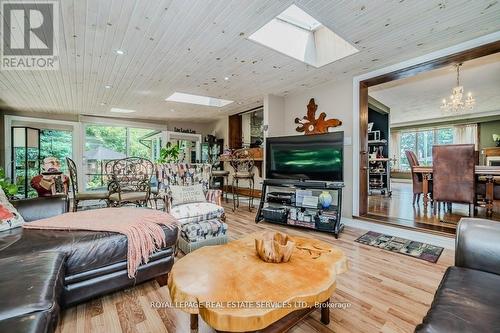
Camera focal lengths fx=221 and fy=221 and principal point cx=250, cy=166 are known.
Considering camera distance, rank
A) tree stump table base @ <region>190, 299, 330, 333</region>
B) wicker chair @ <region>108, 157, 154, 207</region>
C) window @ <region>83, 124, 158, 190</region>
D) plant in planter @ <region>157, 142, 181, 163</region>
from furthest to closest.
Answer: plant in planter @ <region>157, 142, 181, 163</region> < window @ <region>83, 124, 158, 190</region> < wicker chair @ <region>108, 157, 154, 207</region> < tree stump table base @ <region>190, 299, 330, 333</region>

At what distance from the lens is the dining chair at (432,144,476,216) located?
9.23 ft

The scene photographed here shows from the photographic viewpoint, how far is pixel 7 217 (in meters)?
1.64

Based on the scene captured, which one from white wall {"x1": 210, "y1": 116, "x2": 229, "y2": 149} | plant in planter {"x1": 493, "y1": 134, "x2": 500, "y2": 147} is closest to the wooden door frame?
white wall {"x1": 210, "y1": 116, "x2": 229, "y2": 149}

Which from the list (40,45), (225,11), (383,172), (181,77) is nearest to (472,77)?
(383,172)

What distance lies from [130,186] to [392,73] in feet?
15.8

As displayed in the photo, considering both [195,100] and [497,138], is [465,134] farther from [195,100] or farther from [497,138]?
[195,100]

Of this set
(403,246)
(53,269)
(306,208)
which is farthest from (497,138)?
(53,269)

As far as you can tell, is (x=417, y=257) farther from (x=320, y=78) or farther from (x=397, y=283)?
(x=320, y=78)

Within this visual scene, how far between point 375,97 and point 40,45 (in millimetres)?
6303

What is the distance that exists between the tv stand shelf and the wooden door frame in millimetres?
461

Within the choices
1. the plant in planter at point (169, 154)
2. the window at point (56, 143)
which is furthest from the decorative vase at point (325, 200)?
the window at point (56, 143)

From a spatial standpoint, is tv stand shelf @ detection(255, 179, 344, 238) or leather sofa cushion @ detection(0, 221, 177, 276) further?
tv stand shelf @ detection(255, 179, 344, 238)

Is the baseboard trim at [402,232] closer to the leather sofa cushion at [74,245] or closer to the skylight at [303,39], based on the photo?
the skylight at [303,39]

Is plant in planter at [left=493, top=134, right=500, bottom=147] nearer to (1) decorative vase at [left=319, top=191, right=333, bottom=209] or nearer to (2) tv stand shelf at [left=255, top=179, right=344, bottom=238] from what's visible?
(2) tv stand shelf at [left=255, top=179, right=344, bottom=238]
